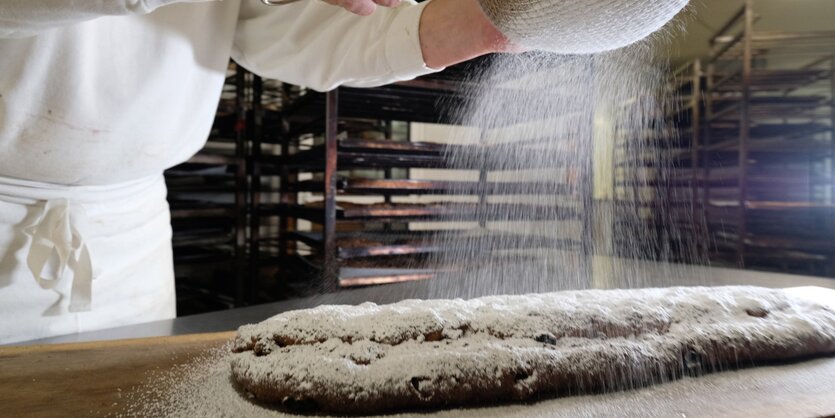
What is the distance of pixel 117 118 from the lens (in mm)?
911

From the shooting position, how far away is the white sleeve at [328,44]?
3.11 ft

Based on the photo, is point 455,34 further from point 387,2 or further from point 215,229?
point 215,229

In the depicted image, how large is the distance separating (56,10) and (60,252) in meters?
0.50

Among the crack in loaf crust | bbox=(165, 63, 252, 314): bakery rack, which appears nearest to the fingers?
the crack in loaf crust

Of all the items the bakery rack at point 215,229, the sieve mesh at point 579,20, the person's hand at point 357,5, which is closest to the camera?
the sieve mesh at point 579,20

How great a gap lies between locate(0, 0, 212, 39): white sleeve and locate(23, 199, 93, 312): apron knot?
39cm

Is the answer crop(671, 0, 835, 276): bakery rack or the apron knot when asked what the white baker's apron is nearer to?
the apron knot

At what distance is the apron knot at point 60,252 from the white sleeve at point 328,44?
0.57 m

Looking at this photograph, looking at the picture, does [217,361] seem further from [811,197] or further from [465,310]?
[811,197]

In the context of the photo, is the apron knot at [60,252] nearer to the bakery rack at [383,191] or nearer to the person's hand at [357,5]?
the person's hand at [357,5]

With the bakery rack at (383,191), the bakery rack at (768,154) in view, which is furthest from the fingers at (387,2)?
the bakery rack at (768,154)

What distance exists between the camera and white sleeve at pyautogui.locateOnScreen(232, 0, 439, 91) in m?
0.95

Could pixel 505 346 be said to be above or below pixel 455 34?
below

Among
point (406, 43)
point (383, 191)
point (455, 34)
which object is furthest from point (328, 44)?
point (383, 191)
